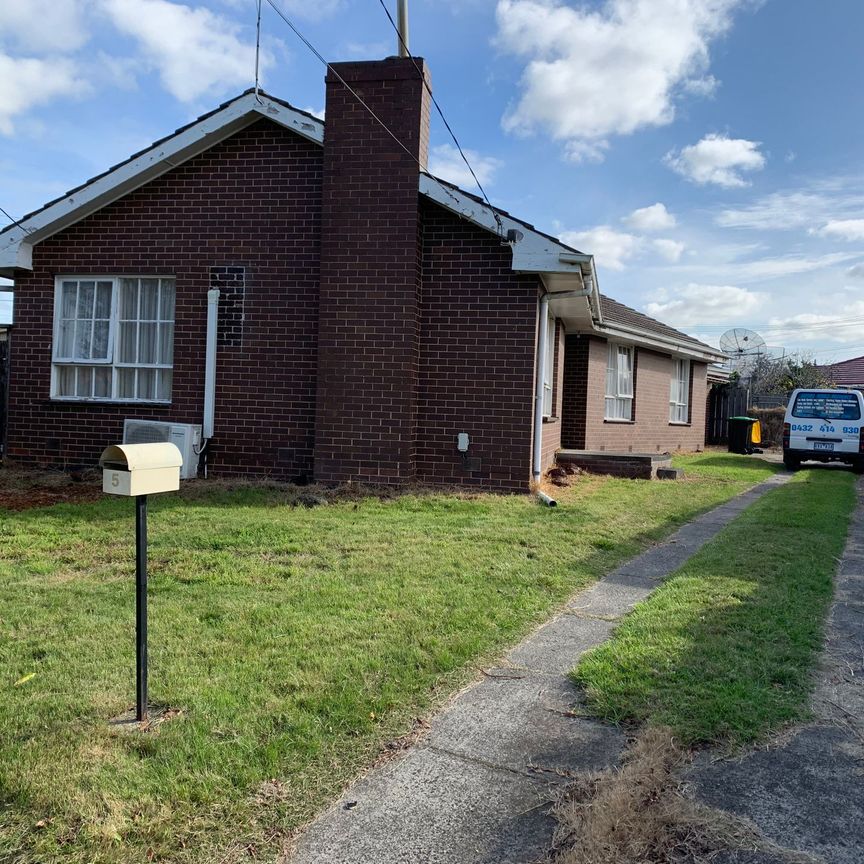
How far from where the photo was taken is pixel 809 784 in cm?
296

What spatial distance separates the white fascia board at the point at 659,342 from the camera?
14.7 m

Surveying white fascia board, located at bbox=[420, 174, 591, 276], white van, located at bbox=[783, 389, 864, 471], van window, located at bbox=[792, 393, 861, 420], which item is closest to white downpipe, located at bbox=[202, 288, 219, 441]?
white fascia board, located at bbox=[420, 174, 591, 276]

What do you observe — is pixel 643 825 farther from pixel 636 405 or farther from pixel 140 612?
pixel 636 405

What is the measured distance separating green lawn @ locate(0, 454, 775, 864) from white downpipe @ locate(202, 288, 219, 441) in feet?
6.92

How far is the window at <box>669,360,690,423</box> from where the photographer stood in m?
20.0

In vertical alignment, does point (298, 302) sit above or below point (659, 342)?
below

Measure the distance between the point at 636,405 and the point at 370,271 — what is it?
9242mm

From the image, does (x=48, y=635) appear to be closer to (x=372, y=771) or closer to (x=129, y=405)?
(x=372, y=771)

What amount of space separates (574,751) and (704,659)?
1.24 metres

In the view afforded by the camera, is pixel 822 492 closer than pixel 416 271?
No

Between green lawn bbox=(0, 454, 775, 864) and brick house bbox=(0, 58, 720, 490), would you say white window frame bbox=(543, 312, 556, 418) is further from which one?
green lawn bbox=(0, 454, 775, 864)

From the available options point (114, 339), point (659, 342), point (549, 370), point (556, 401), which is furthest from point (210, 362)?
point (659, 342)

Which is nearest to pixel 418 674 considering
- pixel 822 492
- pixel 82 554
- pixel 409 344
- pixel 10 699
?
pixel 10 699

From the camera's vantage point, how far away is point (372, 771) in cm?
306
